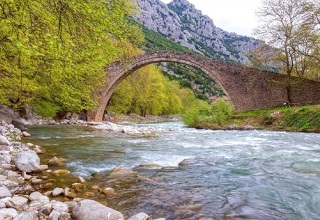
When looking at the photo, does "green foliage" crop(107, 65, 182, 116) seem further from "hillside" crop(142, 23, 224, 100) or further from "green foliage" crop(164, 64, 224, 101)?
"green foliage" crop(164, 64, 224, 101)

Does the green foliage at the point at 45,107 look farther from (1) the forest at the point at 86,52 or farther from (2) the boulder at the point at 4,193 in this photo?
(2) the boulder at the point at 4,193

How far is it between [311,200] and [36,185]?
470cm

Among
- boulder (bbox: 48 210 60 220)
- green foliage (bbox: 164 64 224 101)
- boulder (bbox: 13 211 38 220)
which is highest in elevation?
green foliage (bbox: 164 64 224 101)

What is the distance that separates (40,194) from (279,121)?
1716 cm

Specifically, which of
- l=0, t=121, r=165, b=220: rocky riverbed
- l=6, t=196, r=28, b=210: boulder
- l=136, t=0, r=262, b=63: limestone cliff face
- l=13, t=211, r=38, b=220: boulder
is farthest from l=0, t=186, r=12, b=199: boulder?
l=136, t=0, r=262, b=63: limestone cliff face

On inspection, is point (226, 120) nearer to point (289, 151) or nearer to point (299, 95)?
point (299, 95)

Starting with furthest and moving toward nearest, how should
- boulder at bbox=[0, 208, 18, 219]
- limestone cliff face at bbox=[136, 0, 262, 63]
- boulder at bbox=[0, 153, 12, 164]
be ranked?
limestone cliff face at bbox=[136, 0, 262, 63], boulder at bbox=[0, 153, 12, 164], boulder at bbox=[0, 208, 18, 219]

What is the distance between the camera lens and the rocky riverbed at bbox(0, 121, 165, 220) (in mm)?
3967

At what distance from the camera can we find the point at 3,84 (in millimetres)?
8336

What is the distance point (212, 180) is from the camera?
645cm

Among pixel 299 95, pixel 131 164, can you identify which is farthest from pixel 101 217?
pixel 299 95

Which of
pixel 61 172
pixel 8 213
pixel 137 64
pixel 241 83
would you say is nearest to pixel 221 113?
pixel 241 83

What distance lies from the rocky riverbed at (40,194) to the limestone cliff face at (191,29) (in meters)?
112

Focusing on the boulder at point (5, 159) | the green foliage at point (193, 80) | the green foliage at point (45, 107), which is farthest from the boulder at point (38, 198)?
the green foliage at point (193, 80)
